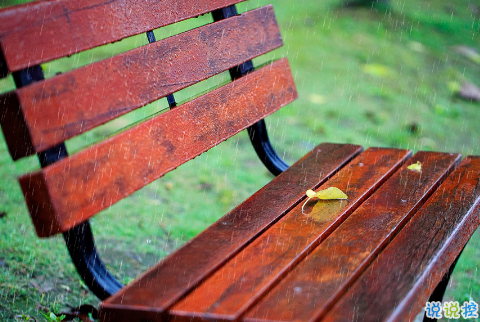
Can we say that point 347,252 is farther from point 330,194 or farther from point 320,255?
point 330,194

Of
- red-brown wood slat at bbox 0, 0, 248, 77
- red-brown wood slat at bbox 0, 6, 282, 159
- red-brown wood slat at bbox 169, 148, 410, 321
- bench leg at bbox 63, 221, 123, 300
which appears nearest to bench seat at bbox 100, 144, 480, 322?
red-brown wood slat at bbox 169, 148, 410, 321

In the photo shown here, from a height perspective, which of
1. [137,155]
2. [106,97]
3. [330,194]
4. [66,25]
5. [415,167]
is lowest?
[415,167]

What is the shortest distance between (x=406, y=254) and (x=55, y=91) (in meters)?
0.94

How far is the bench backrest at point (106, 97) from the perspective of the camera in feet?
3.90

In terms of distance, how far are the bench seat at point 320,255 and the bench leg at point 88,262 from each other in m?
0.21

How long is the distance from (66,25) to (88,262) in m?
0.62

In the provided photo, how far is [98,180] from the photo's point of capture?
1313 millimetres

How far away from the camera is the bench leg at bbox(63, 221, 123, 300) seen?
1304 mm

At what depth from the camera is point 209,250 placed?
1.27 meters

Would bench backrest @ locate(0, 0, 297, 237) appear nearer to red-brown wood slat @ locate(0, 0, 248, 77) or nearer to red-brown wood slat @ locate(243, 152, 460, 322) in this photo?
red-brown wood slat @ locate(0, 0, 248, 77)

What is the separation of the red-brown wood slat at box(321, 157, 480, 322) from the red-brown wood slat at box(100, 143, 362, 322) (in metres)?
0.32

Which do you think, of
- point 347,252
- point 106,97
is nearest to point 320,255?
point 347,252

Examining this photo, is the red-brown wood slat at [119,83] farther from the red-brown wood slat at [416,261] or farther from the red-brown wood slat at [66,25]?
the red-brown wood slat at [416,261]

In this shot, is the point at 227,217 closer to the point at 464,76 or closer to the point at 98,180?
the point at 98,180
